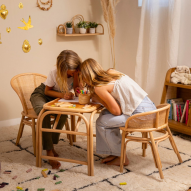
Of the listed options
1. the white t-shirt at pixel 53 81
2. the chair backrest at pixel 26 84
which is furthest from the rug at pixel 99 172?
the white t-shirt at pixel 53 81

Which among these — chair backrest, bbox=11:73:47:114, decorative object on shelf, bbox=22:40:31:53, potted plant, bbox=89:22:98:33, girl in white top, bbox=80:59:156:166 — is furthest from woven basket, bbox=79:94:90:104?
potted plant, bbox=89:22:98:33

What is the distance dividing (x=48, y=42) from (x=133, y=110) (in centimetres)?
187

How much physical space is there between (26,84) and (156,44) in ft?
5.36

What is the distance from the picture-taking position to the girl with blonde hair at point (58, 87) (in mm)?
2088

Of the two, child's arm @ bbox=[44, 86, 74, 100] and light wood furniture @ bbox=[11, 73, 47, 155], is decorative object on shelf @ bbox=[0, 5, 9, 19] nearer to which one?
light wood furniture @ bbox=[11, 73, 47, 155]

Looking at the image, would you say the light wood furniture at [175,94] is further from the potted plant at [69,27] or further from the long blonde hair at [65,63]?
the potted plant at [69,27]

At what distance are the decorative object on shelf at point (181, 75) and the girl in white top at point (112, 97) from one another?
90 centimetres

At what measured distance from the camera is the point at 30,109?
252 cm

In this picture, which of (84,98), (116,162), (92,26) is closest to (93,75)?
(84,98)

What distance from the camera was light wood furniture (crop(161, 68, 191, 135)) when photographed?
273 cm

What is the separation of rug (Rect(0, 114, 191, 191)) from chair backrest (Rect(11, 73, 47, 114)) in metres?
0.45

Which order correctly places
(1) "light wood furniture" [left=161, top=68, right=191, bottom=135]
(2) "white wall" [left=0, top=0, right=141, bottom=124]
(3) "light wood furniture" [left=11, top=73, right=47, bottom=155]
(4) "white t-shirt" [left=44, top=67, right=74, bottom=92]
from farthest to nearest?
(2) "white wall" [left=0, top=0, right=141, bottom=124]
(1) "light wood furniture" [left=161, top=68, right=191, bottom=135]
(3) "light wood furniture" [left=11, top=73, right=47, bottom=155]
(4) "white t-shirt" [left=44, top=67, right=74, bottom=92]

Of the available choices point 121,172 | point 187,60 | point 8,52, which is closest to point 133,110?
point 121,172

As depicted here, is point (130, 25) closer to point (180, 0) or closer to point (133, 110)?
point (180, 0)
